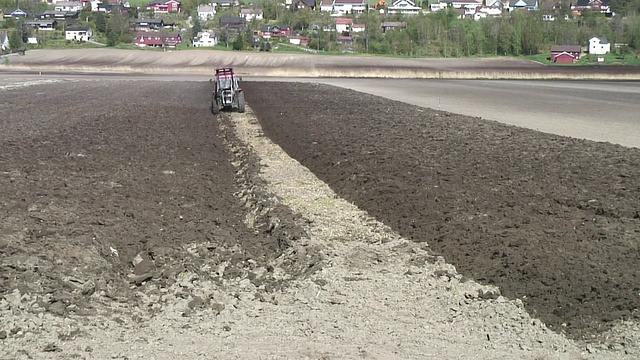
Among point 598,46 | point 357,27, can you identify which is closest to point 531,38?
point 598,46

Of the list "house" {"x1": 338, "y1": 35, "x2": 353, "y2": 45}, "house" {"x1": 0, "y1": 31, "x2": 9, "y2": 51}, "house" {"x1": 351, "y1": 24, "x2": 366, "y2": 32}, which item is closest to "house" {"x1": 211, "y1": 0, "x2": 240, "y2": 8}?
"house" {"x1": 351, "y1": 24, "x2": 366, "y2": 32}

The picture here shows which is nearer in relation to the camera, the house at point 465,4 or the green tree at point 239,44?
the green tree at point 239,44

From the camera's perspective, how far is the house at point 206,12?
6993 inches

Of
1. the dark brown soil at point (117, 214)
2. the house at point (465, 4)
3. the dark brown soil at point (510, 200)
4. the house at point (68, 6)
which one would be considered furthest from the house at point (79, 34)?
the dark brown soil at point (510, 200)

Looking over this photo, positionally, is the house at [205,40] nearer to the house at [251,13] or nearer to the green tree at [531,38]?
the house at [251,13]

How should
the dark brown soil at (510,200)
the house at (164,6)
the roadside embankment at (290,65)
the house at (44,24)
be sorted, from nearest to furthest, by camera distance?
1. the dark brown soil at (510,200)
2. the roadside embankment at (290,65)
3. the house at (44,24)
4. the house at (164,6)

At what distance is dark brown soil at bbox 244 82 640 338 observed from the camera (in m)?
9.42

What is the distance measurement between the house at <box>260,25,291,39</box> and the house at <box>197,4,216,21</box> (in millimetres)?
33780

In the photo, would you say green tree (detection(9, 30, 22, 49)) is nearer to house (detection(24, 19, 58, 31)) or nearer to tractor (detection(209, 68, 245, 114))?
house (detection(24, 19, 58, 31))

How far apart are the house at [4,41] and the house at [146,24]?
24514 millimetres

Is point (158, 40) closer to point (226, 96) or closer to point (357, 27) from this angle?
point (357, 27)

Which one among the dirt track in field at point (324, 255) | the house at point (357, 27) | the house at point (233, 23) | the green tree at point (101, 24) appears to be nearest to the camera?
the dirt track in field at point (324, 255)

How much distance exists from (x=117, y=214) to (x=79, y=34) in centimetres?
13032

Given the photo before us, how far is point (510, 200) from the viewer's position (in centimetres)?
1379
